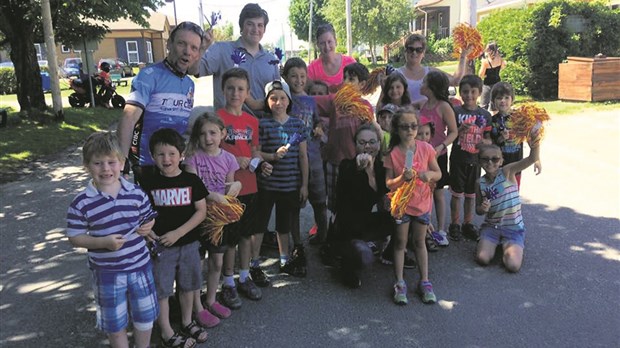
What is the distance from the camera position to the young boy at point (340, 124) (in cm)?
438

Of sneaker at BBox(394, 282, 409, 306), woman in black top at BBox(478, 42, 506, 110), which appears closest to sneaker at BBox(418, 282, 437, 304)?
sneaker at BBox(394, 282, 409, 306)

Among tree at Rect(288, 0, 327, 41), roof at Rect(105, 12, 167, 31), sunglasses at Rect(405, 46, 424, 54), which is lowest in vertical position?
sunglasses at Rect(405, 46, 424, 54)

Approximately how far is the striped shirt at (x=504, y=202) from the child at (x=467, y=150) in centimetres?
49

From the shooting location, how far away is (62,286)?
13.2 feet

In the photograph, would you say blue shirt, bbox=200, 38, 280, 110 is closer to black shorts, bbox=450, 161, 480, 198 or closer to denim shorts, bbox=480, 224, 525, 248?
black shorts, bbox=450, 161, 480, 198

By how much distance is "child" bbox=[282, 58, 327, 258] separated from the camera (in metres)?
4.25

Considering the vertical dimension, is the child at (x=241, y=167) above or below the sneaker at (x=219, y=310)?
above

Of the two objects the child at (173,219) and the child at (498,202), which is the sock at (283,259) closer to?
the child at (173,219)

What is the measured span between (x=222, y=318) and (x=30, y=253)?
2.47 metres

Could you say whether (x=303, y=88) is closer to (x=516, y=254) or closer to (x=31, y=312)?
(x=516, y=254)

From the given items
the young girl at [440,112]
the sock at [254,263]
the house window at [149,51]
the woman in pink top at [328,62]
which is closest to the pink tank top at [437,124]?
Result: the young girl at [440,112]

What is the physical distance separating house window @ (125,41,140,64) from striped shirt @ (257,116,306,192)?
51.6 meters

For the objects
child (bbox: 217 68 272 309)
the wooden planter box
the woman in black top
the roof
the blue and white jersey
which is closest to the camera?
the blue and white jersey

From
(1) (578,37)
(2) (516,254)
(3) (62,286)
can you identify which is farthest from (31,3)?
(1) (578,37)
